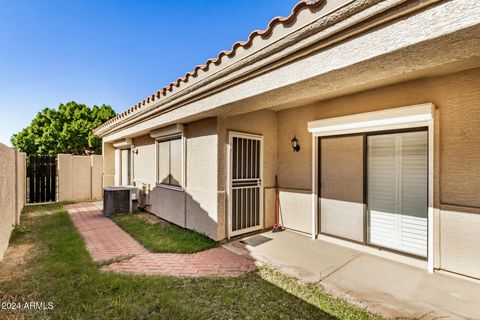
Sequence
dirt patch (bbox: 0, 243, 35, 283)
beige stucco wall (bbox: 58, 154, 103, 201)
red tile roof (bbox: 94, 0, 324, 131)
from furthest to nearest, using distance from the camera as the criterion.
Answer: beige stucco wall (bbox: 58, 154, 103, 201) < dirt patch (bbox: 0, 243, 35, 283) < red tile roof (bbox: 94, 0, 324, 131)

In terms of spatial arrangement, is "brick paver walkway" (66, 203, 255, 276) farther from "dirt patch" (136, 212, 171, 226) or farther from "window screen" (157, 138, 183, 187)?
"window screen" (157, 138, 183, 187)

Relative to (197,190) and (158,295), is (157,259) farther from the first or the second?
(197,190)

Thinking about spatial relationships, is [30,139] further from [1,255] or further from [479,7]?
[479,7]

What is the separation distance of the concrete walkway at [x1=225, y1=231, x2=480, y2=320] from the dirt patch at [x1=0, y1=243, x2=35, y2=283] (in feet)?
15.7

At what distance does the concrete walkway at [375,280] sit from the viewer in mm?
3648

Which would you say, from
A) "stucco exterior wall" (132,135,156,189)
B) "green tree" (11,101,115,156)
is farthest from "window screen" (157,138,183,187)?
"green tree" (11,101,115,156)

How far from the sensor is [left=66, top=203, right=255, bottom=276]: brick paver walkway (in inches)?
195

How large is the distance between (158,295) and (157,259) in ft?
5.52

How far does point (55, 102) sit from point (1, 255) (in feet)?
112

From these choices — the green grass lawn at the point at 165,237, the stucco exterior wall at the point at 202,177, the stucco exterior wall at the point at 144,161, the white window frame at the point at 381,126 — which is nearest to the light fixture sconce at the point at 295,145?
the white window frame at the point at 381,126

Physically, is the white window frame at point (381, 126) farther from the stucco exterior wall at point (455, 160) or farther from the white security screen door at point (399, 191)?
the white security screen door at point (399, 191)

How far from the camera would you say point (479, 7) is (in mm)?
2172

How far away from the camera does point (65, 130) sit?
2733cm

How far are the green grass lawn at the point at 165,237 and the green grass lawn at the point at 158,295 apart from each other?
1580 millimetres
